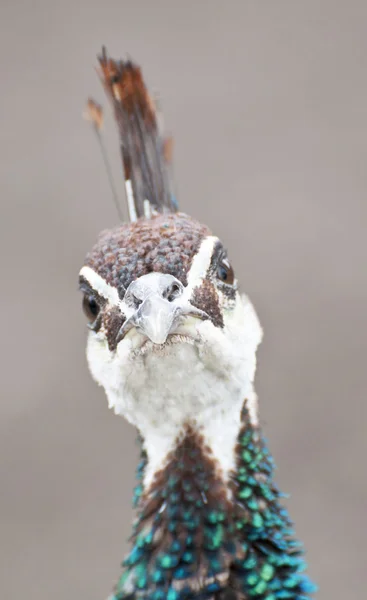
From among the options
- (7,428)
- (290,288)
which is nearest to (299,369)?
(290,288)

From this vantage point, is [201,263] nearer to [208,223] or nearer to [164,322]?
[164,322]

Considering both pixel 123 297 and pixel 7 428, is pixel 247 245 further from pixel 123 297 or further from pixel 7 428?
pixel 123 297

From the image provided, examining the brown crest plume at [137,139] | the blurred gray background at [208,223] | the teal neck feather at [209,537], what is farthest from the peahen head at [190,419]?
the blurred gray background at [208,223]

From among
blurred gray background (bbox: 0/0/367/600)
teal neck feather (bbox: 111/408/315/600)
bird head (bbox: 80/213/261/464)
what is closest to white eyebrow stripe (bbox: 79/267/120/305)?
bird head (bbox: 80/213/261/464)

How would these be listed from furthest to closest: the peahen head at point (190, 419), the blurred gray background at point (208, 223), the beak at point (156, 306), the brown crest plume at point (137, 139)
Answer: the blurred gray background at point (208, 223) < the brown crest plume at point (137, 139) < the peahen head at point (190, 419) < the beak at point (156, 306)

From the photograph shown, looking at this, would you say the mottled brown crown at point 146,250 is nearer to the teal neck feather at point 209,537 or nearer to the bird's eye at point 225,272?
the bird's eye at point 225,272

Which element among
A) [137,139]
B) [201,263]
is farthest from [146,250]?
[137,139]
